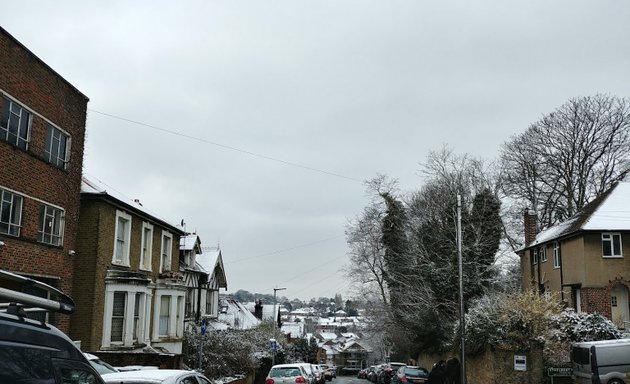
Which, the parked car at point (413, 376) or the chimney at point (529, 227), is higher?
the chimney at point (529, 227)

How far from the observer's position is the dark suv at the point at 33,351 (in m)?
3.91

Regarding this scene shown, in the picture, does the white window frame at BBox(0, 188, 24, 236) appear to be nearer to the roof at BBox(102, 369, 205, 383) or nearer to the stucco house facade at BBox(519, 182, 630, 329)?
the roof at BBox(102, 369, 205, 383)

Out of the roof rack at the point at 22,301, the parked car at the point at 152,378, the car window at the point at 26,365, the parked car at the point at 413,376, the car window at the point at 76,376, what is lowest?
the parked car at the point at 413,376

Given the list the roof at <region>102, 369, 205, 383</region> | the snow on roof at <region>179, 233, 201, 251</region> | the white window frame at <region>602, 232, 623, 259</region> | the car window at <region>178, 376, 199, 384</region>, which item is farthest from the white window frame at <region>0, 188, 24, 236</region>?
the white window frame at <region>602, 232, 623, 259</region>

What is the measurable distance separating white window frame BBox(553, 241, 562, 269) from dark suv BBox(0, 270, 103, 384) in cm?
3580

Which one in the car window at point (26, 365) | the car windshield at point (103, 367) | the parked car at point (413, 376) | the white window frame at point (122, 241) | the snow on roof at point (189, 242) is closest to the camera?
the car window at point (26, 365)

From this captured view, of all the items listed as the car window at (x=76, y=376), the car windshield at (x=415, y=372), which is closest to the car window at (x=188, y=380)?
the car window at (x=76, y=376)

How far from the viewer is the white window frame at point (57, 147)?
70.6 feet

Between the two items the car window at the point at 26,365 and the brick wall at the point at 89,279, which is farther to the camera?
the brick wall at the point at 89,279

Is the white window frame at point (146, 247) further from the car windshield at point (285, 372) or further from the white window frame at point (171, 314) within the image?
the car windshield at point (285, 372)

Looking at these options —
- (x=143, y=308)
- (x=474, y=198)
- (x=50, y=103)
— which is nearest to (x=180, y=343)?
(x=143, y=308)

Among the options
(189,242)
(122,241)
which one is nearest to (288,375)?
(122,241)

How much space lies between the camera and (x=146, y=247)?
92.7 feet

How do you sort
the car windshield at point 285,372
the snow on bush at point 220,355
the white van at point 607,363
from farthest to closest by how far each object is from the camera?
the snow on bush at point 220,355
the car windshield at point 285,372
the white van at point 607,363
